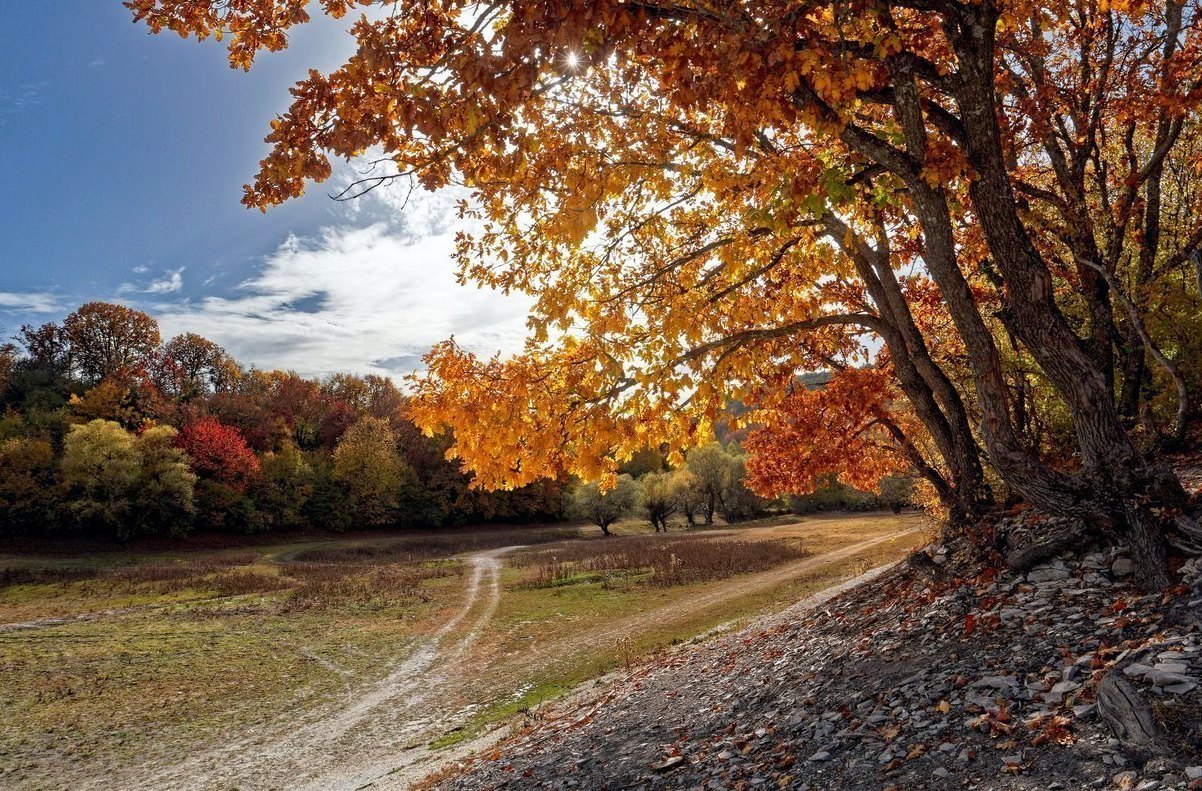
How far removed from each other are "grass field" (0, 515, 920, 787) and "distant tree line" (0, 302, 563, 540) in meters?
9.77

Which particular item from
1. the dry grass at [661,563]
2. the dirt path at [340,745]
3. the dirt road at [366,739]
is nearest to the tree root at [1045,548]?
the dirt road at [366,739]

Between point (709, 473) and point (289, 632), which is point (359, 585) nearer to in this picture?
point (289, 632)

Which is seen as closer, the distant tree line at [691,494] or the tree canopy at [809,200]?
the tree canopy at [809,200]

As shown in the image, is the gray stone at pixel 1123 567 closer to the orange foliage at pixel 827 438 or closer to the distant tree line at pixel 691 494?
the orange foliage at pixel 827 438

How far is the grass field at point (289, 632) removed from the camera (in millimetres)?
15391

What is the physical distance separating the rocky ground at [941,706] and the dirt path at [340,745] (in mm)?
3650

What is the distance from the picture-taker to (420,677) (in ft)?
62.0

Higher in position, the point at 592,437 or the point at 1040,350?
the point at 1040,350

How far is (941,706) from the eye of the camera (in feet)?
19.0

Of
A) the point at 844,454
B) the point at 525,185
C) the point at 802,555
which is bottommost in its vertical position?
the point at 802,555

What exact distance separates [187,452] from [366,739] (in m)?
64.5

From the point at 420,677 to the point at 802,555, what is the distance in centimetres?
2813

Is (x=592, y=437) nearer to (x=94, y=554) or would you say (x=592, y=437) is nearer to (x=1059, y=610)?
(x=1059, y=610)

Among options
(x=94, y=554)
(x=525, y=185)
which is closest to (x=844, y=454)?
(x=525, y=185)
